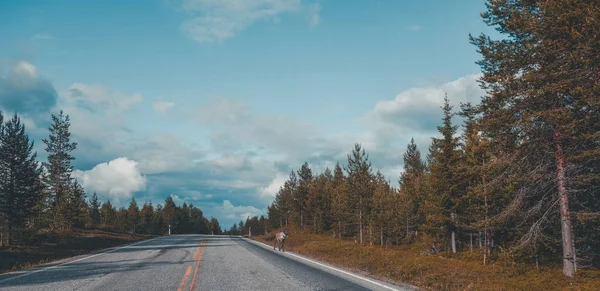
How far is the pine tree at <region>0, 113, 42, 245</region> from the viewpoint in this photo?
1196 inches

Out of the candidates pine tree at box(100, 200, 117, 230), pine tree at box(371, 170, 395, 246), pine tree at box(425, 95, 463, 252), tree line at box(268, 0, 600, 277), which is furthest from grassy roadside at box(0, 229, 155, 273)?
pine tree at box(100, 200, 117, 230)

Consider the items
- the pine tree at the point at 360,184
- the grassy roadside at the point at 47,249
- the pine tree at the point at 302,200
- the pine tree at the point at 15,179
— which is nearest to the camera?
the grassy roadside at the point at 47,249

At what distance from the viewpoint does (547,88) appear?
561 inches

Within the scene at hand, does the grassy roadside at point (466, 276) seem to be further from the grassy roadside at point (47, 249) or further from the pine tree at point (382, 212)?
the pine tree at point (382, 212)

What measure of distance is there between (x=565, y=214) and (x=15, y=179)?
39.8 metres

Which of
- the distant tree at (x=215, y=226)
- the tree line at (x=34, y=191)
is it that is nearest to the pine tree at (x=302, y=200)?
the tree line at (x=34, y=191)

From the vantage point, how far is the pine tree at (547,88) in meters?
13.8

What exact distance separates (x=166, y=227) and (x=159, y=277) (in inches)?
3831

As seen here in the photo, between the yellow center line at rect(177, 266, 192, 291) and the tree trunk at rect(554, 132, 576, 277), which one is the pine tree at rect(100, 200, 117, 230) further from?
the tree trunk at rect(554, 132, 576, 277)

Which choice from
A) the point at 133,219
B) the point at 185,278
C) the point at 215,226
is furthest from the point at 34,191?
the point at 215,226

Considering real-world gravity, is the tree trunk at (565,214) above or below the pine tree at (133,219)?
above

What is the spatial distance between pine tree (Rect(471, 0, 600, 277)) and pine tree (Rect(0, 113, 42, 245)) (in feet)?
119

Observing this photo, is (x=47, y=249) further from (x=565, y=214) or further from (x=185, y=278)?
(x=565, y=214)

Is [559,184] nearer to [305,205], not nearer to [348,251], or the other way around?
[348,251]
